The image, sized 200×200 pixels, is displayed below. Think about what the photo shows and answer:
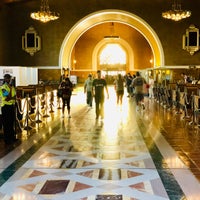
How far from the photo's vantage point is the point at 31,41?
2469 cm

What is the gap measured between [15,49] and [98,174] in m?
20.4

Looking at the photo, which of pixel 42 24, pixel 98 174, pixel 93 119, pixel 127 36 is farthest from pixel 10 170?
pixel 127 36

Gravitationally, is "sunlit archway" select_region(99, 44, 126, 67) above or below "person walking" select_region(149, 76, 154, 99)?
above

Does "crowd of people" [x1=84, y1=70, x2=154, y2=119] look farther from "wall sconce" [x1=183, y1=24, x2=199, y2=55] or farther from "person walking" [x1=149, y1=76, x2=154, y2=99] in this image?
"wall sconce" [x1=183, y1=24, x2=199, y2=55]

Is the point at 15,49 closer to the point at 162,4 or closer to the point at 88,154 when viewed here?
the point at 162,4

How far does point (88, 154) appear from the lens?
6.96 metres

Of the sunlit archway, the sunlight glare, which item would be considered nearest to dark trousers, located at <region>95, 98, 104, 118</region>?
the sunlit archway

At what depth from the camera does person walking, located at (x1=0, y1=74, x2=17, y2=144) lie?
8031 millimetres

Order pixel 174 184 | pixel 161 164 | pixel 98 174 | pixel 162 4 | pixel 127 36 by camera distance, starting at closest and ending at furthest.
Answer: pixel 174 184 → pixel 98 174 → pixel 161 164 → pixel 162 4 → pixel 127 36

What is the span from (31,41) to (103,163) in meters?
19.5

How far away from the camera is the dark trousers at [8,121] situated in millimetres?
8133

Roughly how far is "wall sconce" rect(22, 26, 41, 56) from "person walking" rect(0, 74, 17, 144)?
16852mm

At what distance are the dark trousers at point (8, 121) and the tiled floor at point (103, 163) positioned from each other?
1.04ft

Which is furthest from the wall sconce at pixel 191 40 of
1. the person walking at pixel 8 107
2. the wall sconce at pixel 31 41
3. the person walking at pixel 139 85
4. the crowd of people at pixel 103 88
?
the person walking at pixel 8 107
